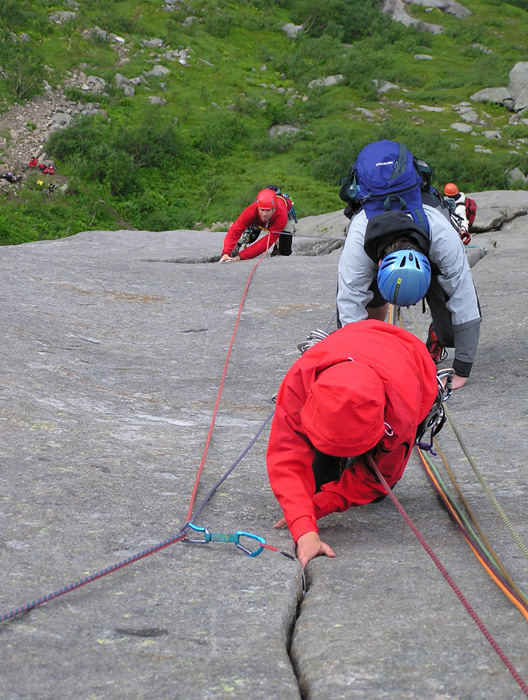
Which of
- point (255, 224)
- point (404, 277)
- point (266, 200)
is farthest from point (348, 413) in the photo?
point (255, 224)

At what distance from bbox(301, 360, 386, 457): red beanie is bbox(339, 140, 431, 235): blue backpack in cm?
226

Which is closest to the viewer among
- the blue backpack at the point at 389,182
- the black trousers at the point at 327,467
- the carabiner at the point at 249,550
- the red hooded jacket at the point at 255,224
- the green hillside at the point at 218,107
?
the carabiner at the point at 249,550

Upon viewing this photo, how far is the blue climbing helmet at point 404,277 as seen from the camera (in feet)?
14.5

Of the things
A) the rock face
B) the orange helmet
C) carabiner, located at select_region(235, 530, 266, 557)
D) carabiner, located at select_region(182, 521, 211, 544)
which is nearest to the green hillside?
the orange helmet

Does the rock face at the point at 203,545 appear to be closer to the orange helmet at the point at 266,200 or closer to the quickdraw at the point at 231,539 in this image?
the quickdraw at the point at 231,539

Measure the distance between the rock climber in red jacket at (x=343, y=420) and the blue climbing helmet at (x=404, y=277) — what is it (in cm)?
92

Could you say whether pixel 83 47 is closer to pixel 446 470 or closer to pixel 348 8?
pixel 348 8

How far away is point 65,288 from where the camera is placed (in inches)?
316

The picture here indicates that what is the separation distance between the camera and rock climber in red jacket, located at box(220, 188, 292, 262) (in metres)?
10.8

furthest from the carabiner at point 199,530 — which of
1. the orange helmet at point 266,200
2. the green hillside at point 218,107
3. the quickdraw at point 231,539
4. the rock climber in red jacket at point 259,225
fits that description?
the green hillside at point 218,107

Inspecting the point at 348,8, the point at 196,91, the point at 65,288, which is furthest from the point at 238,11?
the point at 65,288

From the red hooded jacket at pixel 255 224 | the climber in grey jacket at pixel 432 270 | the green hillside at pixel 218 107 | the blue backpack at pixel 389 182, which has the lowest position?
the green hillside at pixel 218 107

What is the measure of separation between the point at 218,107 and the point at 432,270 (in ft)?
88.5

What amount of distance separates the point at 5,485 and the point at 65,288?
4.91 meters
